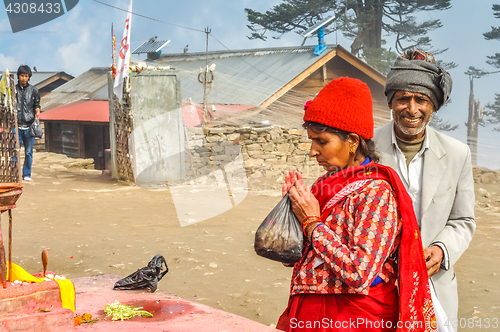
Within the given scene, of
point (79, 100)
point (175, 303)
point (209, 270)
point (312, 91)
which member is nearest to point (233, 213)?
point (209, 270)

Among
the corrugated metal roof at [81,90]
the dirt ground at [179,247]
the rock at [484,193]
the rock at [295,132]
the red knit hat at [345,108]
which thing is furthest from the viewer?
the corrugated metal roof at [81,90]

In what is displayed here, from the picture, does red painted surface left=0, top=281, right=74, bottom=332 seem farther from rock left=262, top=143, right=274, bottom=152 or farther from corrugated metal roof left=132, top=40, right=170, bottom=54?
corrugated metal roof left=132, top=40, right=170, bottom=54

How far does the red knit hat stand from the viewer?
5.69ft

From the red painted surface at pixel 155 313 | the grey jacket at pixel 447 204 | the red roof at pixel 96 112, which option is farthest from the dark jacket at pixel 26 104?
the grey jacket at pixel 447 204

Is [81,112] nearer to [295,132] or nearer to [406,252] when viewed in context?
[295,132]

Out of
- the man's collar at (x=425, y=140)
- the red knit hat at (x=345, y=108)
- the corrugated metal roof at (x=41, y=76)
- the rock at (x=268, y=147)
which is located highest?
the corrugated metal roof at (x=41, y=76)

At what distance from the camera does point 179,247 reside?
5.86 metres

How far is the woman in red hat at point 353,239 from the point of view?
1594 millimetres

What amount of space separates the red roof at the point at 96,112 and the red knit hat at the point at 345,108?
10640 mm

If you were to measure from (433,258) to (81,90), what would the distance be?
19.5 meters

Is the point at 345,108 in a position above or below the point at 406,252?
above

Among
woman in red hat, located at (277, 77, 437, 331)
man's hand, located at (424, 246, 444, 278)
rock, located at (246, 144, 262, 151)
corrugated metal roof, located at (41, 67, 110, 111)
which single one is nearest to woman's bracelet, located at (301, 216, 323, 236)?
woman in red hat, located at (277, 77, 437, 331)

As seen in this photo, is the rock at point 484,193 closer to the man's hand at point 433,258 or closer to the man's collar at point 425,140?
the man's collar at point 425,140

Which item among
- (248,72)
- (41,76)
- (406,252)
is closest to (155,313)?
(406,252)
